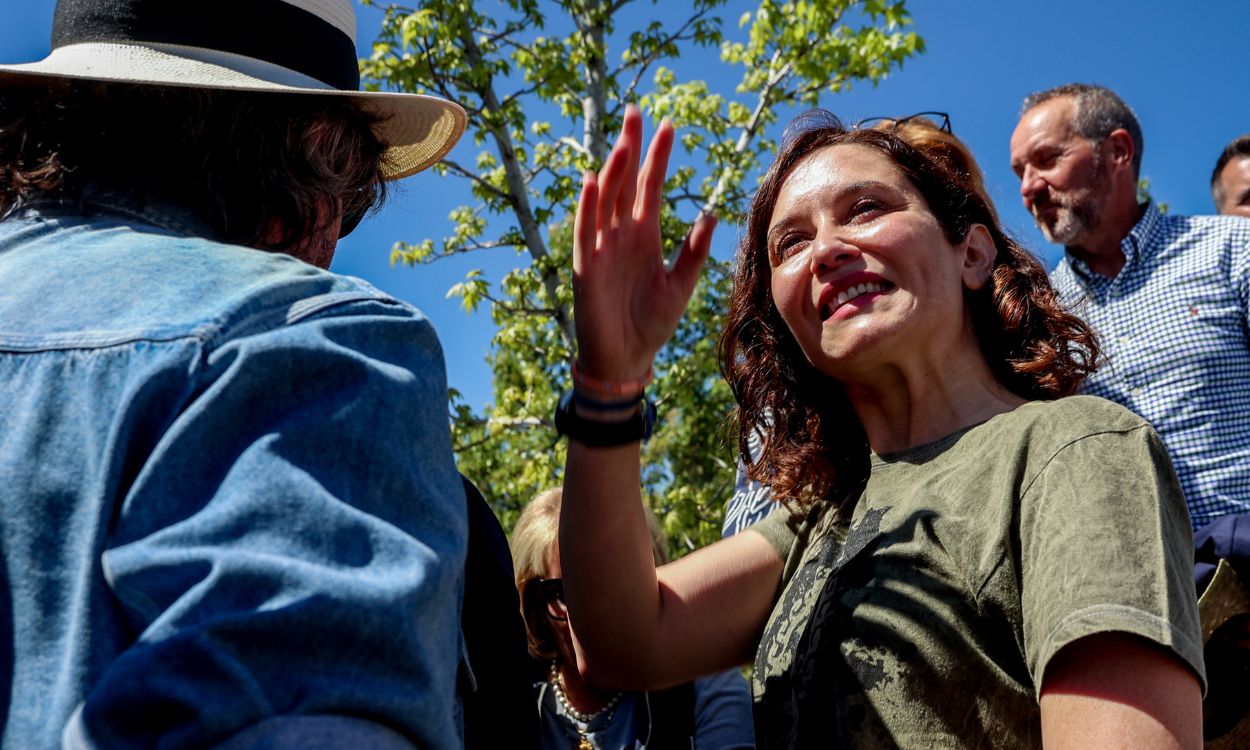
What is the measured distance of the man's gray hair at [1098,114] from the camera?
4254mm

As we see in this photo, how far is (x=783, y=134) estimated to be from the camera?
7.73 feet

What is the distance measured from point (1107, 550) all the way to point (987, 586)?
0.19 m

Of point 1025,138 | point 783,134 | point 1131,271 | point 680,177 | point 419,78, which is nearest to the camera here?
point 783,134

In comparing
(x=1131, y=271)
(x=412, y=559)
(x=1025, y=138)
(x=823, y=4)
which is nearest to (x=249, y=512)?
(x=412, y=559)

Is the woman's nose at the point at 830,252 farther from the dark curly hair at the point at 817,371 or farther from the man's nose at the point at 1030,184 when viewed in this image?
the man's nose at the point at 1030,184

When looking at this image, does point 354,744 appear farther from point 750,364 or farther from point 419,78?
point 419,78

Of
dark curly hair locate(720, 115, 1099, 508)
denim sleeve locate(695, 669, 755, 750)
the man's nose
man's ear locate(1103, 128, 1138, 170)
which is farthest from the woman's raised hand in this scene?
man's ear locate(1103, 128, 1138, 170)

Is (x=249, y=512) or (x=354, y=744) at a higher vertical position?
(x=249, y=512)

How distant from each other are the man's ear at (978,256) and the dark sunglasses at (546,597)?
1.71 meters

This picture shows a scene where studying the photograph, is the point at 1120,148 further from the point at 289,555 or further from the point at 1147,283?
the point at 289,555

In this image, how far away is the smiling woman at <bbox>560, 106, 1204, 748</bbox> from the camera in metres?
1.38

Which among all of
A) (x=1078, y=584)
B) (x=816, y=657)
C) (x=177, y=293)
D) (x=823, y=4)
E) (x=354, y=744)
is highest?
(x=823, y=4)

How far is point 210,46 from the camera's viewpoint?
1388 mm

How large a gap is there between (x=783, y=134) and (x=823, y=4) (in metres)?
8.35
